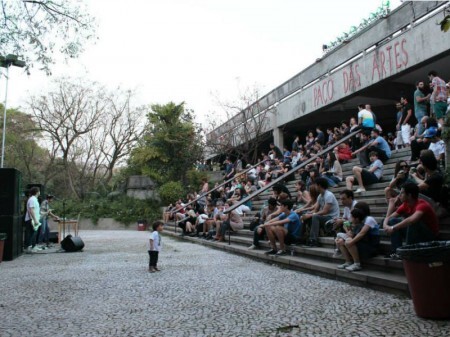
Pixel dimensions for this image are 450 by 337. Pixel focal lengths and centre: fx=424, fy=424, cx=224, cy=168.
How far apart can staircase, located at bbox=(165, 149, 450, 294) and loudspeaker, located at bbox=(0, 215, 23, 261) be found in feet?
17.0

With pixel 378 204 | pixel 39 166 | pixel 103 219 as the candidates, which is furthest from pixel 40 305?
pixel 39 166

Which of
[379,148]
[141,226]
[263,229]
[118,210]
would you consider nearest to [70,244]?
[263,229]

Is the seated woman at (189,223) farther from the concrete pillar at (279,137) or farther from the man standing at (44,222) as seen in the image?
the concrete pillar at (279,137)

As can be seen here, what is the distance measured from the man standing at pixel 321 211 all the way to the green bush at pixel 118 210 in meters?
17.9

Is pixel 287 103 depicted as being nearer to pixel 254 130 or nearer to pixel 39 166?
pixel 254 130

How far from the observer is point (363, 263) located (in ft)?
21.1

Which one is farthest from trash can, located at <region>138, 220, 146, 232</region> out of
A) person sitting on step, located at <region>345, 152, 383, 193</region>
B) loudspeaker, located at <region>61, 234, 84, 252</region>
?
person sitting on step, located at <region>345, 152, 383, 193</region>

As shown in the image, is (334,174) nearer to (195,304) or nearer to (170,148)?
(195,304)

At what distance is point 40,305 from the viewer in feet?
17.3

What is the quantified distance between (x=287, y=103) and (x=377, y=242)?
51.4 ft

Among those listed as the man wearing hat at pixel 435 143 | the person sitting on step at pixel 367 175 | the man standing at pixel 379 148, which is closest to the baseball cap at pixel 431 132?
the man wearing hat at pixel 435 143

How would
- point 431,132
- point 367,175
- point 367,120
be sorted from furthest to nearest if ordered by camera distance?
point 367,120
point 367,175
point 431,132

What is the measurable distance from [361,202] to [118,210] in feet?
71.4

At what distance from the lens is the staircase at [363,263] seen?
5.72 m
